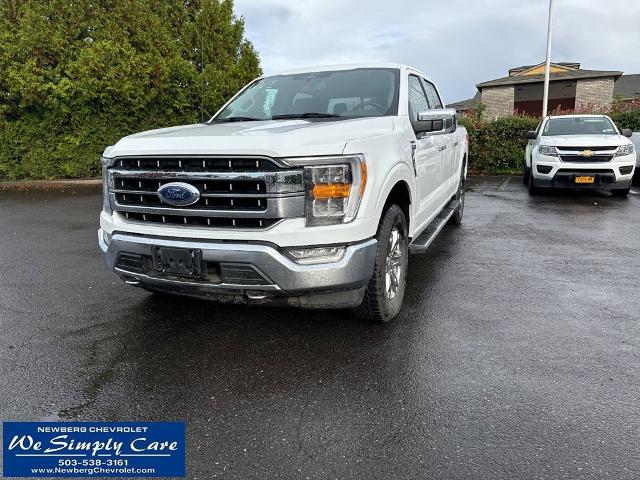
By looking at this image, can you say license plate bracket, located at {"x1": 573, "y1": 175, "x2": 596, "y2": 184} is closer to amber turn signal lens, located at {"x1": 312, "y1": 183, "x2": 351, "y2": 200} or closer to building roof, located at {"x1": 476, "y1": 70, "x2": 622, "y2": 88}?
amber turn signal lens, located at {"x1": 312, "y1": 183, "x2": 351, "y2": 200}

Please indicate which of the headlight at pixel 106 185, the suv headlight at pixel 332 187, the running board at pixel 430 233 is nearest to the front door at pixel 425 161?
the running board at pixel 430 233

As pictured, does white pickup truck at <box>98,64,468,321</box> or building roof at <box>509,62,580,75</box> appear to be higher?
building roof at <box>509,62,580,75</box>

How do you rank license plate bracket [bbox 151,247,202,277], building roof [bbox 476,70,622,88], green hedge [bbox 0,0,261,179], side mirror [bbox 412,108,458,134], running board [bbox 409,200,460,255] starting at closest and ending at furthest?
license plate bracket [bbox 151,247,202,277] → side mirror [bbox 412,108,458,134] → running board [bbox 409,200,460,255] → green hedge [bbox 0,0,261,179] → building roof [bbox 476,70,622,88]

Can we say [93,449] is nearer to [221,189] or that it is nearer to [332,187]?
[221,189]

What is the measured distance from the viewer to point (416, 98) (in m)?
4.67

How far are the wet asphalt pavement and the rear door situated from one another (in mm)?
734

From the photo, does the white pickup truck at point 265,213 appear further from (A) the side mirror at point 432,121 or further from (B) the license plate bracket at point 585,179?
(B) the license plate bracket at point 585,179

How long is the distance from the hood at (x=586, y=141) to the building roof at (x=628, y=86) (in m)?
32.5

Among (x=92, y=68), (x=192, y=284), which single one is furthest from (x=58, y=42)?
(x=192, y=284)

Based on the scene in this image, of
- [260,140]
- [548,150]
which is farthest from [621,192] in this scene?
[260,140]

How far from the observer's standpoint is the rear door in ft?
13.8

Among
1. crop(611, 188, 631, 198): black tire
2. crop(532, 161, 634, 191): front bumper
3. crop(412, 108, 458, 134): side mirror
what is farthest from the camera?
crop(611, 188, 631, 198): black tire

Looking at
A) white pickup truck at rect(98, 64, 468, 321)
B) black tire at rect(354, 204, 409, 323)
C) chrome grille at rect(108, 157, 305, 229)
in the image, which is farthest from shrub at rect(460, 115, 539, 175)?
chrome grille at rect(108, 157, 305, 229)

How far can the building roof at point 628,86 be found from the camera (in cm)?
3728
